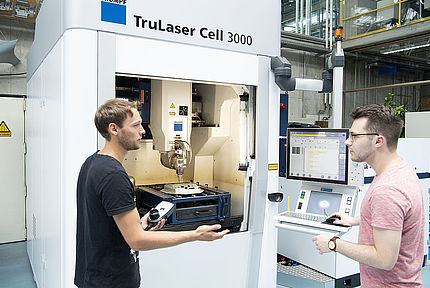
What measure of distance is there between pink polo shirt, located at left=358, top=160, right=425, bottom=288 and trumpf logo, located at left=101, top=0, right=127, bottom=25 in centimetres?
141

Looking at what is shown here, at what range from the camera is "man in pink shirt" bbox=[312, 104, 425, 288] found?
4.22ft

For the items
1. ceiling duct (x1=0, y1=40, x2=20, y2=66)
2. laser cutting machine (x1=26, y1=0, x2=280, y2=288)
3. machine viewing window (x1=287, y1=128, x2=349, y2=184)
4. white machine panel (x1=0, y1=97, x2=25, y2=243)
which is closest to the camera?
laser cutting machine (x1=26, y1=0, x2=280, y2=288)

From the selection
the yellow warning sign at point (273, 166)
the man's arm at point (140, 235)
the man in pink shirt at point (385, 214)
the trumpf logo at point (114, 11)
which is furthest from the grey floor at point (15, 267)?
the man in pink shirt at point (385, 214)

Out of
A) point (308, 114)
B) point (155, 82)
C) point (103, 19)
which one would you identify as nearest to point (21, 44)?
point (155, 82)

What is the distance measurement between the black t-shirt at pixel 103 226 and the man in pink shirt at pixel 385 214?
2.61 feet

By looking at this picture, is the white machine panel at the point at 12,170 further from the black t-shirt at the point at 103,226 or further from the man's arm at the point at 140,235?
the man's arm at the point at 140,235

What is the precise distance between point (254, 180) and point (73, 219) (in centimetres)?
111

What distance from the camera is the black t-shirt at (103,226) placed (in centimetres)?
133

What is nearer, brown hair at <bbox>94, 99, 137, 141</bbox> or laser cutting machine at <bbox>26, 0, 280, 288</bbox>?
brown hair at <bbox>94, 99, 137, 141</bbox>

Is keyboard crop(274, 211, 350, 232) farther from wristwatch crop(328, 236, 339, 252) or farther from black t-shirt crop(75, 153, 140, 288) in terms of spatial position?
black t-shirt crop(75, 153, 140, 288)

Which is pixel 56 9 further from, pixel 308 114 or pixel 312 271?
pixel 308 114

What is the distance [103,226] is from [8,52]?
13.1 ft

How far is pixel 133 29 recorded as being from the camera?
1897 mm

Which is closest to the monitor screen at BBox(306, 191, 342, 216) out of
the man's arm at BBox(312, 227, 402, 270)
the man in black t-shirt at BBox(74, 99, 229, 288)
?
the man's arm at BBox(312, 227, 402, 270)
